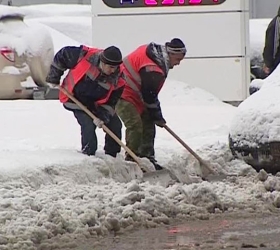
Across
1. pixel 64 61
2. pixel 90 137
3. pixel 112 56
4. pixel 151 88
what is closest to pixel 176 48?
pixel 151 88

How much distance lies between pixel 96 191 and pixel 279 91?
263cm

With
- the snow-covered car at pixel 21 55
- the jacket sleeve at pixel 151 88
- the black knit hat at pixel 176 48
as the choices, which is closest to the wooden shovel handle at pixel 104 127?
the jacket sleeve at pixel 151 88

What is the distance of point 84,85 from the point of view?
934cm

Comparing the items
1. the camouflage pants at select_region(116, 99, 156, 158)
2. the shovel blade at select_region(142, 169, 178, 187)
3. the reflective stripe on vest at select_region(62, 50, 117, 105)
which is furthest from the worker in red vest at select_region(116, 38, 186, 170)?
the reflective stripe on vest at select_region(62, 50, 117, 105)

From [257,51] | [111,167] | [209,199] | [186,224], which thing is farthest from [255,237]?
[257,51]

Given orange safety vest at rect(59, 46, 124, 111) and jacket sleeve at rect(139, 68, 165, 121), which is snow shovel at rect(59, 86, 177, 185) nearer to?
orange safety vest at rect(59, 46, 124, 111)

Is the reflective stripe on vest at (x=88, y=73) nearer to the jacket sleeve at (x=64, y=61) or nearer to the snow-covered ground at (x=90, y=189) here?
the jacket sleeve at (x=64, y=61)

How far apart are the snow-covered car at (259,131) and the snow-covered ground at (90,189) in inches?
8.2

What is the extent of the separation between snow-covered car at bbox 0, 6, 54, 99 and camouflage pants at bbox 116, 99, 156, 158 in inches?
214

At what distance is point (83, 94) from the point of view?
9.42 meters

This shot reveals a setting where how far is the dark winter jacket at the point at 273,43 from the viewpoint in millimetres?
12922

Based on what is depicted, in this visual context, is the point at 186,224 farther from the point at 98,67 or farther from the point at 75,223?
the point at 98,67

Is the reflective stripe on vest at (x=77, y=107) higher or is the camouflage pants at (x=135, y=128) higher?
the reflective stripe on vest at (x=77, y=107)

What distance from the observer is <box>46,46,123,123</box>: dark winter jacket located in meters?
9.32
